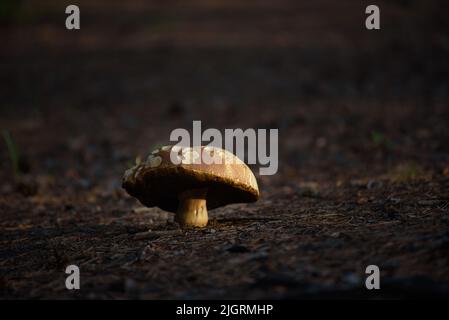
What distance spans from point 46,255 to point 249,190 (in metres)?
1.76

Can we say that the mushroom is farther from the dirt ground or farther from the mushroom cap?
the dirt ground

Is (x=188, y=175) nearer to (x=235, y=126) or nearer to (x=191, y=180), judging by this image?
(x=191, y=180)

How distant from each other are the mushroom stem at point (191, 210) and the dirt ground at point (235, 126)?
0.20m

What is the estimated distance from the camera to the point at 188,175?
384cm

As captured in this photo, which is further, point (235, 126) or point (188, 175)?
point (235, 126)

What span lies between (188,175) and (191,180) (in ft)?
0.37

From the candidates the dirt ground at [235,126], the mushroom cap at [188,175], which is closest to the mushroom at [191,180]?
the mushroom cap at [188,175]

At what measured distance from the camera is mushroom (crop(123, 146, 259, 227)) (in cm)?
381

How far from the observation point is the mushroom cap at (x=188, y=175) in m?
3.80

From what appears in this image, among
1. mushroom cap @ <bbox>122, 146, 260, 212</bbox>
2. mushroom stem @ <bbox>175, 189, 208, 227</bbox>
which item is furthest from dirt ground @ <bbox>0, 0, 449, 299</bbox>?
mushroom cap @ <bbox>122, 146, 260, 212</bbox>

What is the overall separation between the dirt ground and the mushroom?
0.26 m
